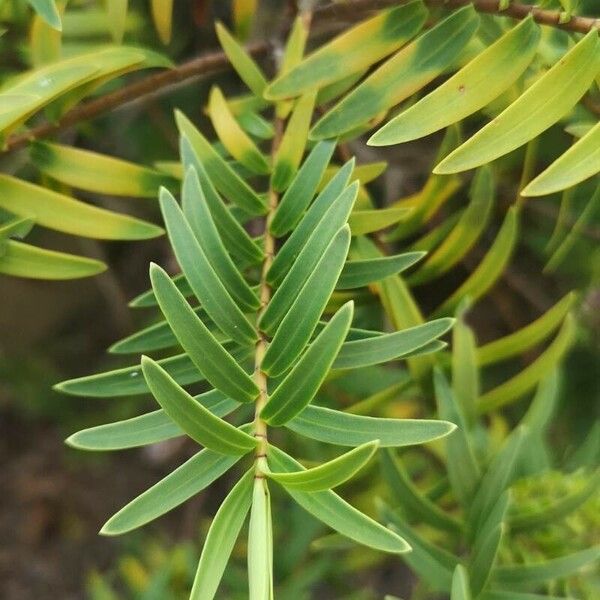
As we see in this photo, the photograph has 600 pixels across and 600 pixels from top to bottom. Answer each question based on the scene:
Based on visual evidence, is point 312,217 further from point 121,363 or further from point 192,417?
point 121,363

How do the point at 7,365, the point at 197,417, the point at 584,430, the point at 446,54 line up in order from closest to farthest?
1. the point at 197,417
2. the point at 446,54
3. the point at 584,430
4. the point at 7,365

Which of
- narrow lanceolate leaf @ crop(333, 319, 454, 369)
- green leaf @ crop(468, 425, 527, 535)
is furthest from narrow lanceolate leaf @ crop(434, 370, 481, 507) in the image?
narrow lanceolate leaf @ crop(333, 319, 454, 369)

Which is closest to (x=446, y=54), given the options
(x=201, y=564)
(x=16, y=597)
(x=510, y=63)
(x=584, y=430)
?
(x=510, y=63)

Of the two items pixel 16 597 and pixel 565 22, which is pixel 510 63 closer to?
pixel 565 22

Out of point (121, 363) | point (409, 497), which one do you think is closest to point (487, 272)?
point (409, 497)

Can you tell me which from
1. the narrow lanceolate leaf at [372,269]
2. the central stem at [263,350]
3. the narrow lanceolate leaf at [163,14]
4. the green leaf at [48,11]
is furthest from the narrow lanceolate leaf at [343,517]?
the narrow lanceolate leaf at [163,14]

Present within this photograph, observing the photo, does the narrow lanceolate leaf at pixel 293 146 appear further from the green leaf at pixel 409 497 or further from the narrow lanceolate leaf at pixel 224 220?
the green leaf at pixel 409 497
